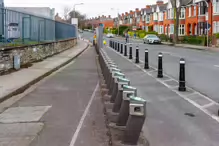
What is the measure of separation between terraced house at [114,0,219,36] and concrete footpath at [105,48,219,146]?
1252 inches

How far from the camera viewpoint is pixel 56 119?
7484 millimetres

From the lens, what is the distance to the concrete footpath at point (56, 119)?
5961 millimetres

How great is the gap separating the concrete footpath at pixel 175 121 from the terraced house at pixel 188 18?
31.8 metres

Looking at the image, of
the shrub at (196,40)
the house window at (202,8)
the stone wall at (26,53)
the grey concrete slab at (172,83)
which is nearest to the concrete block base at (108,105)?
the grey concrete slab at (172,83)

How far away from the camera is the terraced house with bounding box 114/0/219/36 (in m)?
48.9

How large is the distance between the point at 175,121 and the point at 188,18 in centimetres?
6100

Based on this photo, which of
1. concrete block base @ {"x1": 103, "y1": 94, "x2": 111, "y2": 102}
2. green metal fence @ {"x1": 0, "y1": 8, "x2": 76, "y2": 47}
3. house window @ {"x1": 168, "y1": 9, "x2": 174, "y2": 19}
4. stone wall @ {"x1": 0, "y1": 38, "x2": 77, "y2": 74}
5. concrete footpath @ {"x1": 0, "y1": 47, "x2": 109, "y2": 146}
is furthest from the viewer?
house window @ {"x1": 168, "y1": 9, "x2": 174, "y2": 19}

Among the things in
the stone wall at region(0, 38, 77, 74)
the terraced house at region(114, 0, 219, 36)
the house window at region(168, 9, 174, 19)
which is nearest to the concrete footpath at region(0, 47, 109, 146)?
the stone wall at region(0, 38, 77, 74)

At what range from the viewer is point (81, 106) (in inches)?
349

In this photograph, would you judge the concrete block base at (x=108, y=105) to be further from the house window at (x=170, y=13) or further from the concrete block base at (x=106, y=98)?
the house window at (x=170, y=13)

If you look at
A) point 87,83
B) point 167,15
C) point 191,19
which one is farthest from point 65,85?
point 167,15

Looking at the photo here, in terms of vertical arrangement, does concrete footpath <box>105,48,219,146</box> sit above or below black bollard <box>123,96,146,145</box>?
below

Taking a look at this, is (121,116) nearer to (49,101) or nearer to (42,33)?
(49,101)

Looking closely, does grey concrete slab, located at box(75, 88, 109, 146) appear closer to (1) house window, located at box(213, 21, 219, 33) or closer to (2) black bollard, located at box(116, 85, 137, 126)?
(2) black bollard, located at box(116, 85, 137, 126)
